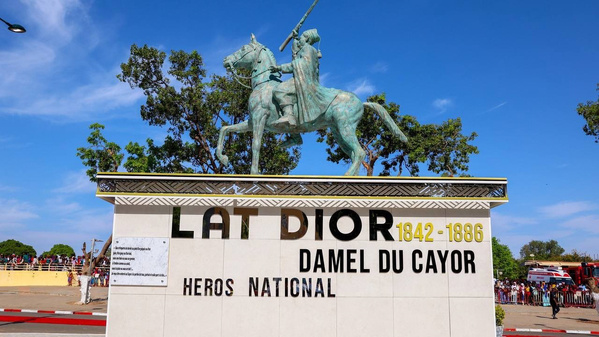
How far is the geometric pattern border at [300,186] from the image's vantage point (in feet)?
36.0

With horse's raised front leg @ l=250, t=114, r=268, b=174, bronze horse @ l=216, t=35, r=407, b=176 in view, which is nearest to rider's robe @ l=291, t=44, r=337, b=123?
bronze horse @ l=216, t=35, r=407, b=176

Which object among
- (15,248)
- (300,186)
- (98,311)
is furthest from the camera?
(15,248)

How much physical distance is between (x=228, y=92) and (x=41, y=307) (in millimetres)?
14987

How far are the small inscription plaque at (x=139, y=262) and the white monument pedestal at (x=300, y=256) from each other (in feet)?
0.07

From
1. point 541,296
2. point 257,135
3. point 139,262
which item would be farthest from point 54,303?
point 541,296

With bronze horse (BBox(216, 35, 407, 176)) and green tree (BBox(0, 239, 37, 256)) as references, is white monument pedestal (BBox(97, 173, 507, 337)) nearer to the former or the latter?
bronze horse (BBox(216, 35, 407, 176))

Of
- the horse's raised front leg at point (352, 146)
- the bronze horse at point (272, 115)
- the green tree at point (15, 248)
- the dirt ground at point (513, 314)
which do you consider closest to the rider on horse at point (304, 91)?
the bronze horse at point (272, 115)

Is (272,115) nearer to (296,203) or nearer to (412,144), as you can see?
(296,203)

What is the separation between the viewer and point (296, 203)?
35.9 ft

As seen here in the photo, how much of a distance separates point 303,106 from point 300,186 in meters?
2.58

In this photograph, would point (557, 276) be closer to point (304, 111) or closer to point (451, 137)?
point (451, 137)

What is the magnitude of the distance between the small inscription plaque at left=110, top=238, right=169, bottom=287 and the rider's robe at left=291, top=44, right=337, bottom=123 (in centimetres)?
474

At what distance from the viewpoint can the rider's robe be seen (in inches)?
500

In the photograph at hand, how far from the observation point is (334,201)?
10977 mm
